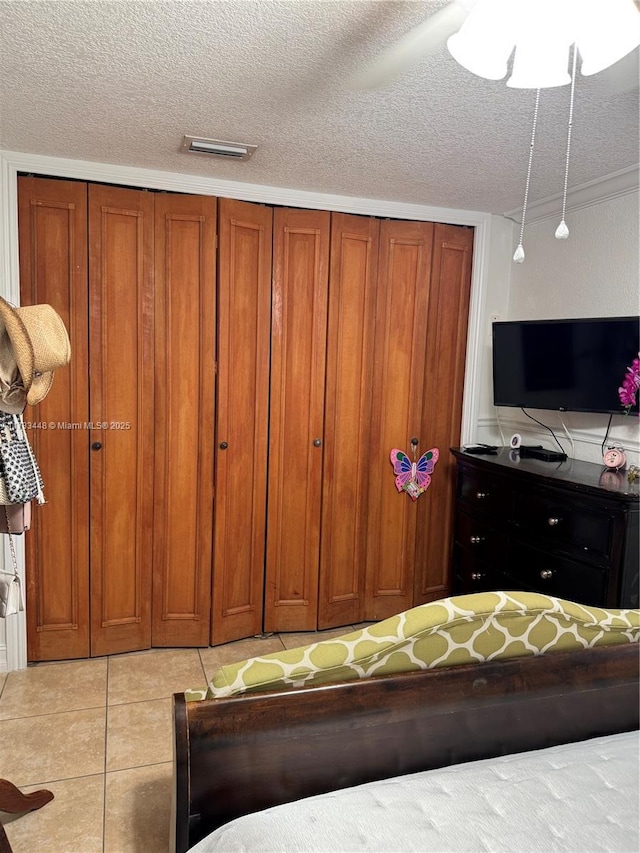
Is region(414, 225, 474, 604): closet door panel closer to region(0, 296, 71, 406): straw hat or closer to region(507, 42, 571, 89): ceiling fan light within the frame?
region(507, 42, 571, 89): ceiling fan light

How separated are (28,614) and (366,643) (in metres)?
2.20

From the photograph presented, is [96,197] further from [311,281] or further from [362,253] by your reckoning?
[362,253]

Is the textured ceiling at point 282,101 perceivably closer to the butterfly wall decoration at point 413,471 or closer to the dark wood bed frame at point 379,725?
the butterfly wall decoration at point 413,471

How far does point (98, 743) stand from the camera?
7.47ft

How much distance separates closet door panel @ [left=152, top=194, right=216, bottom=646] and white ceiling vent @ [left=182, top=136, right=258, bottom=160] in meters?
0.41

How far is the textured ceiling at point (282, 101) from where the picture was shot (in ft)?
4.94

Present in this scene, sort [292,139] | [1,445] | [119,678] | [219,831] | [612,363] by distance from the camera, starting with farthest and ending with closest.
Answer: [119,678]
[612,363]
[292,139]
[1,445]
[219,831]

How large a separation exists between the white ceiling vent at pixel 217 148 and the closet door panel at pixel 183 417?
1.34ft

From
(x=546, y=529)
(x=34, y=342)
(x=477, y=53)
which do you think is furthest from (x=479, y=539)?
(x=34, y=342)

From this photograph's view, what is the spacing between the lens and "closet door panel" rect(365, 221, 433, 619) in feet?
10.5

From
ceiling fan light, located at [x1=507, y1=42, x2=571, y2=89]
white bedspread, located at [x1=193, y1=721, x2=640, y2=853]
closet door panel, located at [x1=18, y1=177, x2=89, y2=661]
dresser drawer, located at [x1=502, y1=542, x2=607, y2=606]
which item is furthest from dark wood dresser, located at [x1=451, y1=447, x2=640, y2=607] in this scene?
closet door panel, located at [x1=18, y1=177, x2=89, y2=661]

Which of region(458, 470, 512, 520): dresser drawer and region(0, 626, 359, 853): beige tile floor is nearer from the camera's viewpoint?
region(0, 626, 359, 853): beige tile floor

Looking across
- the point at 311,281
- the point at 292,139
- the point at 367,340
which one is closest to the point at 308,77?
the point at 292,139

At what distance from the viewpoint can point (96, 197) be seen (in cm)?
269
